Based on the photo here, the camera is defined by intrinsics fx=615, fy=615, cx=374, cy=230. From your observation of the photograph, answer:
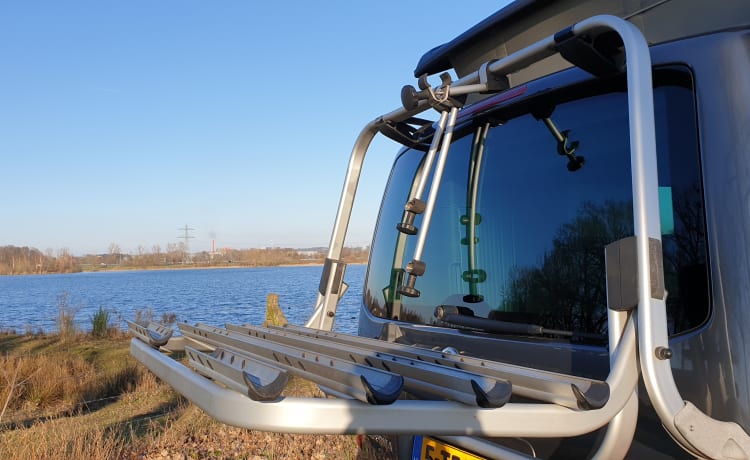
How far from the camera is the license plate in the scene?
1919 millimetres

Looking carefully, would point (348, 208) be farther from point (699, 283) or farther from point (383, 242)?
point (699, 283)

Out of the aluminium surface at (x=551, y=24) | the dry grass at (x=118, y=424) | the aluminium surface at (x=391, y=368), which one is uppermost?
the aluminium surface at (x=551, y=24)

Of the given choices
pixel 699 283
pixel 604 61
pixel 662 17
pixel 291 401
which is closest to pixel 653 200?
pixel 699 283

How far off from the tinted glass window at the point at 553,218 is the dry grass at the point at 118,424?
0.87m

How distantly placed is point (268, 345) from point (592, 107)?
1.26 m

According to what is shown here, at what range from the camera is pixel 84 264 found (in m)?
106

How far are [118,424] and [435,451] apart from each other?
5161 mm

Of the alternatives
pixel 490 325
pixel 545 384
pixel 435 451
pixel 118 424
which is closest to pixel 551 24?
pixel 490 325

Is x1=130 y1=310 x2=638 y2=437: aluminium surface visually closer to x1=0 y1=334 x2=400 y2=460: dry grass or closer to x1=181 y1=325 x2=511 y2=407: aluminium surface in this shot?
x1=181 y1=325 x2=511 y2=407: aluminium surface

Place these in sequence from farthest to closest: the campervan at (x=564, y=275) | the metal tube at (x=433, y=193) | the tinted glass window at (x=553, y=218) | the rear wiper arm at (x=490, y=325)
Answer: the metal tube at (x=433, y=193) < the rear wiper arm at (x=490, y=325) < the tinted glass window at (x=553, y=218) < the campervan at (x=564, y=275)

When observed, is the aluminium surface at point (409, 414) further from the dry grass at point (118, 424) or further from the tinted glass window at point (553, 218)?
the dry grass at point (118, 424)

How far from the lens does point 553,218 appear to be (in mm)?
2010

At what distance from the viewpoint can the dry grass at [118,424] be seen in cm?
441

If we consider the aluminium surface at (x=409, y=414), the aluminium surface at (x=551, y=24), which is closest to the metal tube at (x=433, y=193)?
the aluminium surface at (x=551, y=24)
